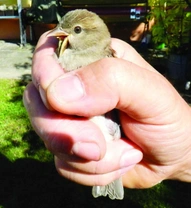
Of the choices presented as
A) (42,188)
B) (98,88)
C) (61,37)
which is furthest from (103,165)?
(42,188)

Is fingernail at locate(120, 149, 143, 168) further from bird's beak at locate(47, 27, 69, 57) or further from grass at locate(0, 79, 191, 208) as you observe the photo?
grass at locate(0, 79, 191, 208)

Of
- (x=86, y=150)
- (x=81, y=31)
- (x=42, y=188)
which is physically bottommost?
(x=42, y=188)

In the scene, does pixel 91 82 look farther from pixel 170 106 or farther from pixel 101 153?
pixel 170 106

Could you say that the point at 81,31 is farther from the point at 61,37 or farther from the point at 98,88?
the point at 98,88

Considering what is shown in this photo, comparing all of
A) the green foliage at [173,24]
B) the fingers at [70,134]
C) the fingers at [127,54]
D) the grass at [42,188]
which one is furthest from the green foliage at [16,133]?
the green foliage at [173,24]

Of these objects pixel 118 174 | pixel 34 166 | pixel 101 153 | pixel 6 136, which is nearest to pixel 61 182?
pixel 34 166
